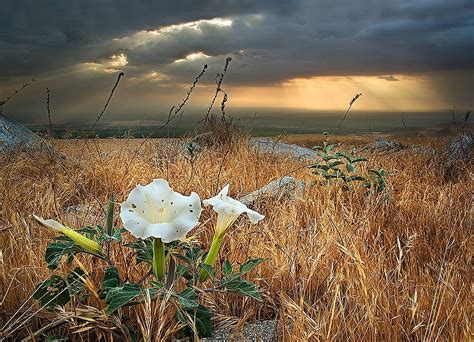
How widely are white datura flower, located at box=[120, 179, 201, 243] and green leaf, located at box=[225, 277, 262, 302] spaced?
0.35m

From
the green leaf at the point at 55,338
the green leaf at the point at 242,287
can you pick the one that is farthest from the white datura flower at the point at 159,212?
the green leaf at the point at 55,338

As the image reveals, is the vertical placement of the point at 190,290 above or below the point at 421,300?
above

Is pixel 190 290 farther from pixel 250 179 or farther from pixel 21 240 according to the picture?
pixel 250 179

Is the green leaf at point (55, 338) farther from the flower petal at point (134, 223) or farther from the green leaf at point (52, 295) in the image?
the flower petal at point (134, 223)

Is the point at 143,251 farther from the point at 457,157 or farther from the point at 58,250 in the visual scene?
the point at 457,157

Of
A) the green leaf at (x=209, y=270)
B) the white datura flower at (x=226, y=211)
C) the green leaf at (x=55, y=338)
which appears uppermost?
the white datura flower at (x=226, y=211)

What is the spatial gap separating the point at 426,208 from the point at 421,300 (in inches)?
70.2

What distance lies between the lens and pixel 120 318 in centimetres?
190

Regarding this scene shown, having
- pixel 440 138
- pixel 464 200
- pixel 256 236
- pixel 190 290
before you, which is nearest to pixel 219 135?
pixel 440 138

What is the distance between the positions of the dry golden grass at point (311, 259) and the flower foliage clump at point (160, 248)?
0.27ft

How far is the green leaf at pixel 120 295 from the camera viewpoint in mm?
1600

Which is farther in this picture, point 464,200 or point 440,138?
point 440,138

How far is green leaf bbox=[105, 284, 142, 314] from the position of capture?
1.60 m

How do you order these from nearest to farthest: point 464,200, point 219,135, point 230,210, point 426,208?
point 230,210, point 426,208, point 464,200, point 219,135
